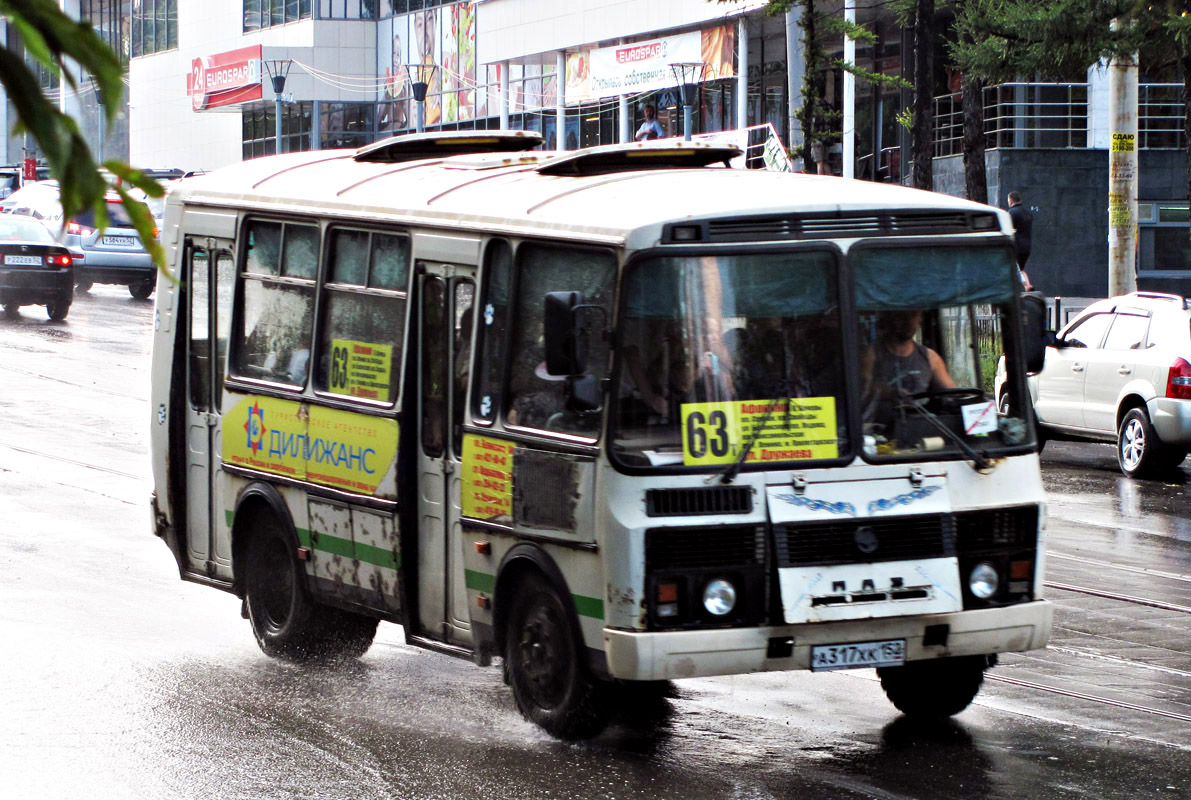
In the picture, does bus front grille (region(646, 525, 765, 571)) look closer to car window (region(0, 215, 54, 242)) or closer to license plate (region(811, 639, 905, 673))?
license plate (region(811, 639, 905, 673))

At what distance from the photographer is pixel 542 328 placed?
743cm

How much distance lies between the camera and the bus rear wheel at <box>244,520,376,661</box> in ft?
30.1

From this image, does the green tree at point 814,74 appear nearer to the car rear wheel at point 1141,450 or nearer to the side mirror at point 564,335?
the car rear wheel at point 1141,450

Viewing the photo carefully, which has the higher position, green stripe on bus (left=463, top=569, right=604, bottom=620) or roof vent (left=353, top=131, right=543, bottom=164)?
roof vent (left=353, top=131, right=543, bottom=164)

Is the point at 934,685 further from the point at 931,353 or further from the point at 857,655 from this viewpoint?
the point at 931,353

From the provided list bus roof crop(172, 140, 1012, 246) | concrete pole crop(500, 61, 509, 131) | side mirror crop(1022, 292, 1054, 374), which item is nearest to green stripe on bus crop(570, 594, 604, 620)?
bus roof crop(172, 140, 1012, 246)

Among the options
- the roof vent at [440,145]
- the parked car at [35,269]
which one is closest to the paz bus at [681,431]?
the roof vent at [440,145]

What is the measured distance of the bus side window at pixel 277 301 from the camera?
9.10 m

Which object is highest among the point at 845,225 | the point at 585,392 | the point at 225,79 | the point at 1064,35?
the point at 225,79

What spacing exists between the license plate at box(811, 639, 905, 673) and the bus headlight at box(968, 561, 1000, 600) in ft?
1.20

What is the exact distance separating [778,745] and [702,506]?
1.07 metres

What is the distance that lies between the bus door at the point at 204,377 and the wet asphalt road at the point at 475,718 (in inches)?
20.3

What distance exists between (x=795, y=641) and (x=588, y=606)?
29.9 inches

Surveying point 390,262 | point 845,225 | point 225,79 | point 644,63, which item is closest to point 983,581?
Answer: point 845,225
